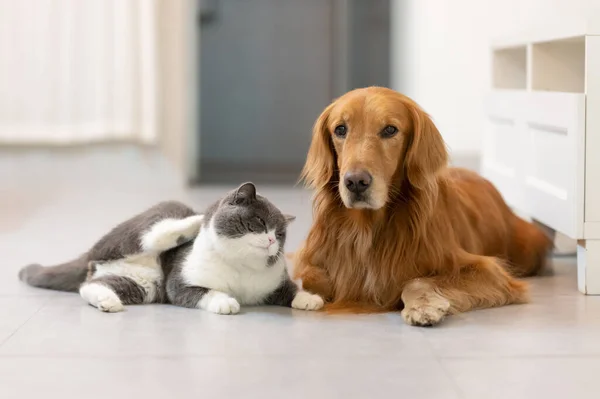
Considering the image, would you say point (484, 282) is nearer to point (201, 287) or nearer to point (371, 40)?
point (201, 287)

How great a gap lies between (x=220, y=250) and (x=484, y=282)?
2.03 ft

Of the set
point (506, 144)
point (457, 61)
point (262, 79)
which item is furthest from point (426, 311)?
point (262, 79)

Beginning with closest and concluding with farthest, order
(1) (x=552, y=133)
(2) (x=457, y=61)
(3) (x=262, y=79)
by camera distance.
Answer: (1) (x=552, y=133) < (2) (x=457, y=61) < (3) (x=262, y=79)

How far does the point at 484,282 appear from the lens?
1.99 meters

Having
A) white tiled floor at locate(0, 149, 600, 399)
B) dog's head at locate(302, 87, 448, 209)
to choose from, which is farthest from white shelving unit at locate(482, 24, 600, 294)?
dog's head at locate(302, 87, 448, 209)

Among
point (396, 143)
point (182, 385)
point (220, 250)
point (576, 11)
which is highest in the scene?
point (576, 11)

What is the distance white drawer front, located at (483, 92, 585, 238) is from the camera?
6.86ft

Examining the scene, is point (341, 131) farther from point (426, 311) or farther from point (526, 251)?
point (526, 251)

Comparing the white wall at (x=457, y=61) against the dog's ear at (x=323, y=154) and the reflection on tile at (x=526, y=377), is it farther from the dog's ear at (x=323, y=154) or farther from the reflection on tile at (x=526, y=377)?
the reflection on tile at (x=526, y=377)

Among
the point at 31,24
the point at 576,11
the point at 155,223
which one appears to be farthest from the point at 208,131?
the point at 155,223

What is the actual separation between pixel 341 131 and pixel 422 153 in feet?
0.61

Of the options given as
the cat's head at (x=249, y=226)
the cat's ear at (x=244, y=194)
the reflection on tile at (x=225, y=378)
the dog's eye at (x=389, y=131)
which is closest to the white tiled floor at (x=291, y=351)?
the reflection on tile at (x=225, y=378)

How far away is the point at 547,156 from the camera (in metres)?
2.35

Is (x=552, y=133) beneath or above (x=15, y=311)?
above
